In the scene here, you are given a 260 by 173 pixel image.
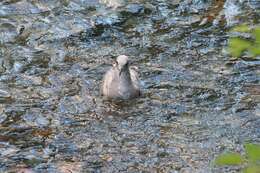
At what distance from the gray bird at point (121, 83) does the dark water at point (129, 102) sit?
0.55 ft

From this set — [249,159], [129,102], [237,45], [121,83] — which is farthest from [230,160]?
[121,83]

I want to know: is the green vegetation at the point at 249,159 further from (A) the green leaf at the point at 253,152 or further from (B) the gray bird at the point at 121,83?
(B) the gray bird at the point at 121,83

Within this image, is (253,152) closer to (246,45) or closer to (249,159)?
(249,159)

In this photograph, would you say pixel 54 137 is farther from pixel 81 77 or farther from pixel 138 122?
pixel 81 77

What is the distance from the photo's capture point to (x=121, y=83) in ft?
32.1

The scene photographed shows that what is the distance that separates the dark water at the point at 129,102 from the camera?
7.94 meters

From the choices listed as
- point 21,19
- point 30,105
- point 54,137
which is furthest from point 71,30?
point 54,137

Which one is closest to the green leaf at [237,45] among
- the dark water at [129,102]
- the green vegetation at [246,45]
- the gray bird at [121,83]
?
the green vegetation at [246,45]

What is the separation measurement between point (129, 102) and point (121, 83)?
311 millimetres

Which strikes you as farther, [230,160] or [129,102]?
[129,102]

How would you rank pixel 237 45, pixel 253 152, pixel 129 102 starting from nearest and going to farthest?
pixel 253 152 → pixel 237 45 → pixel 129 102

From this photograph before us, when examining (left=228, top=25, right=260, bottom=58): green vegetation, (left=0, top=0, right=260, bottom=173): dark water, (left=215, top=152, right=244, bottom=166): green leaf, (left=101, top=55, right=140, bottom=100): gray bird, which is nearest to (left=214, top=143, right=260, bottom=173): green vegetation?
(left=215, top=152, right=244, bottom=166): green leaf

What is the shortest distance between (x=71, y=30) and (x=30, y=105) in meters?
2.75

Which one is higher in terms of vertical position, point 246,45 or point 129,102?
point 246,45
